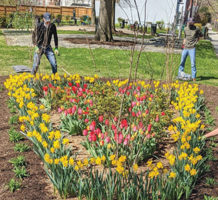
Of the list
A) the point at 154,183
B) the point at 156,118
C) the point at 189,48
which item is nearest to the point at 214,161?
the point at 156,118

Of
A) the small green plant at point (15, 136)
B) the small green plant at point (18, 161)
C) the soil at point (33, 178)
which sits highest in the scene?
the small green plant at point (15, 136)

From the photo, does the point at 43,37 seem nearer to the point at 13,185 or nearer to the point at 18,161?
the point at 18,161

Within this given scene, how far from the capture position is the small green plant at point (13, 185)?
3.36 metres

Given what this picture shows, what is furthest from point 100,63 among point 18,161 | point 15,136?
point 18,161

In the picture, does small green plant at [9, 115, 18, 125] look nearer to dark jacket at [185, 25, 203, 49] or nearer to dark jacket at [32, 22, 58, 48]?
dark jacket at [32, 22, 58, 48]

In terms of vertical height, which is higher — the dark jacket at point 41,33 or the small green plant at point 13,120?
the dark jacket at point 41,33

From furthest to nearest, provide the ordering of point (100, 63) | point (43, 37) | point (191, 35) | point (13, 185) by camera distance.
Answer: point (100, 63)
point (191, 35)
point (43, 37)
point (13, 185)

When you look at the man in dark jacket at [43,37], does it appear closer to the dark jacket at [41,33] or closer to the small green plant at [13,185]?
the dark jacket at [41,33]

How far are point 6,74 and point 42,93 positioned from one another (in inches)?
118

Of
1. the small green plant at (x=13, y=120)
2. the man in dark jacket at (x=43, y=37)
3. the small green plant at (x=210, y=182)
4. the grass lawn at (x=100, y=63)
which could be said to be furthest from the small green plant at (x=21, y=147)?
the grass lawn at (x=100, y=63)

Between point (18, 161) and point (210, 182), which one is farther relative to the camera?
point (18, 161)

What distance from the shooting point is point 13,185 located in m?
3.39

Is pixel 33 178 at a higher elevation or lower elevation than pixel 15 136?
lower

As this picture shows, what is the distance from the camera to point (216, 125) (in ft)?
18.6
